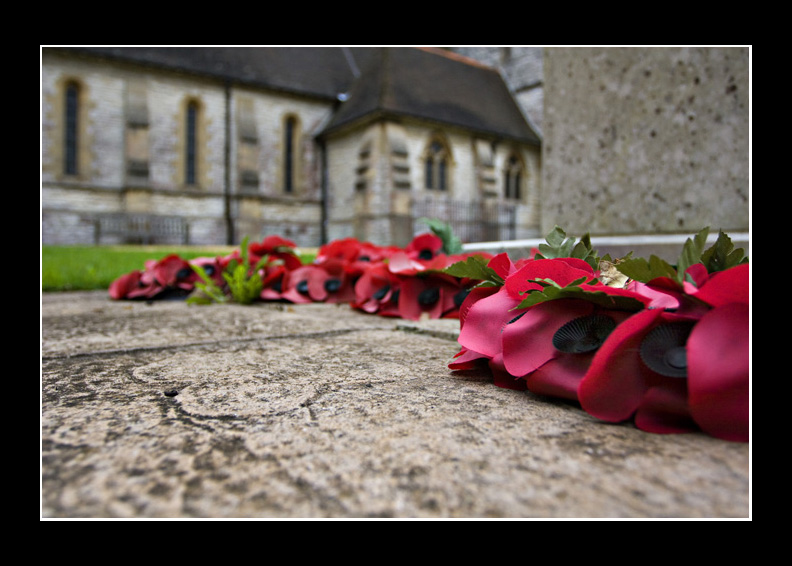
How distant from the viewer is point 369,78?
65.3ft

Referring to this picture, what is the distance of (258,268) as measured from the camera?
3.25m

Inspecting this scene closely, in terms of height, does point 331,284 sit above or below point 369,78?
below

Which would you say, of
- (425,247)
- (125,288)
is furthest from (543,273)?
(125,288)

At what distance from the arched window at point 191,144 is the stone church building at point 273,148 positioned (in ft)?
0.15

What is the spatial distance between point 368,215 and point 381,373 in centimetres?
1694

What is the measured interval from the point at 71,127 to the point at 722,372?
20.0m

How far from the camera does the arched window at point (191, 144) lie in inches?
722

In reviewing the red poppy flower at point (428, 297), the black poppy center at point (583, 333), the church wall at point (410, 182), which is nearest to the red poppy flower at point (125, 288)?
the red poppy flower at point (428, 297)

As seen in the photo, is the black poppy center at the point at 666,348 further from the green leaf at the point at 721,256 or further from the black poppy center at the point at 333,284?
the black poppy center at the point at 333,284

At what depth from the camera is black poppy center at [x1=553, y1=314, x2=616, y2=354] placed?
3.21ft

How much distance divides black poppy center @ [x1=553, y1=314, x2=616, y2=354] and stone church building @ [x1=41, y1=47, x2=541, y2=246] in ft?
54.7

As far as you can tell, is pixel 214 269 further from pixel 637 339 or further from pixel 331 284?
pixel 637 339

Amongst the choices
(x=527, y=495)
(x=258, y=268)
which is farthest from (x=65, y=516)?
(x=258, y=268)

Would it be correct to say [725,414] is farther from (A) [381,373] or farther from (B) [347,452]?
(A) [381,373]
